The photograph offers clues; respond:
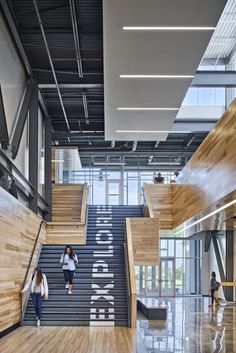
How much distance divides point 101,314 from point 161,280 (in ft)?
57.0

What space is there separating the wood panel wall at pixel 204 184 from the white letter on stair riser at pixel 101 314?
3608 millimetres

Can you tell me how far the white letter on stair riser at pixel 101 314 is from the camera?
14.0m

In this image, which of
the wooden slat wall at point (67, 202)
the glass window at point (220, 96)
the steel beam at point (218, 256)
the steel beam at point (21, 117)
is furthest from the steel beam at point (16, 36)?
the steel beam at point (218, 256)

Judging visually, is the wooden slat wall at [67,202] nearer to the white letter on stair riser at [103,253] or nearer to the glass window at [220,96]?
the white letter on stair riser at [103,253]

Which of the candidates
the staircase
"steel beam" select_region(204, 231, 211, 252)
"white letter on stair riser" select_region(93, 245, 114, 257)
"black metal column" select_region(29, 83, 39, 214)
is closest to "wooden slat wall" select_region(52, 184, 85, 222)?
Answer: the staircase

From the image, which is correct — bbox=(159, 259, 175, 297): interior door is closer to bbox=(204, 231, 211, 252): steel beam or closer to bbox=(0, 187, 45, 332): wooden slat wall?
bbox=(204, 231, 211, 252): steel beam

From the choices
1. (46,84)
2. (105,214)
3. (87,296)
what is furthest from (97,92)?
(87,296)

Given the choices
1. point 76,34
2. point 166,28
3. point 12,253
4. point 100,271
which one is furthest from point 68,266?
point 166,28

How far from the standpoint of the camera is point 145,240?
1828 cm

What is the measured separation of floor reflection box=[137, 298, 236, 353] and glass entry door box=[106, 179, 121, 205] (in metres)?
15.5

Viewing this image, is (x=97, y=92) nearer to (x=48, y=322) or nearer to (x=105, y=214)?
(x=105, y=214)

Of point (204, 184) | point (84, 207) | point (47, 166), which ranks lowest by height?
point (84, 207)

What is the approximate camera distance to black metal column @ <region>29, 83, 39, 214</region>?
16.8 m

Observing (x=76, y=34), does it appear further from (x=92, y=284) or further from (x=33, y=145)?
(x=92, y=284)
